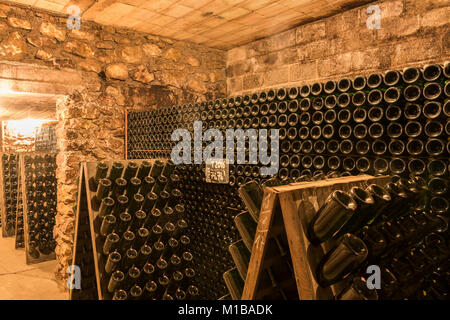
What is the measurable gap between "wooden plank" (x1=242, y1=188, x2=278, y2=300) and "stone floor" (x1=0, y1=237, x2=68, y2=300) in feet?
10.5

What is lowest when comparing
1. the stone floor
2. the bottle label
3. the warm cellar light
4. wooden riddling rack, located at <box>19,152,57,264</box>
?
the stone floor

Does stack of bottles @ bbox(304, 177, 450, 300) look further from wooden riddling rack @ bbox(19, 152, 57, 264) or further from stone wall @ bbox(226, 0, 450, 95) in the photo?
wooden riddling rack @ bbox(19, 152, 57, 264)

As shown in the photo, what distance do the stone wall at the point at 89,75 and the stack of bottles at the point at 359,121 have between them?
1.99 m

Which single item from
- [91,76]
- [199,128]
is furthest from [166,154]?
[91,76]

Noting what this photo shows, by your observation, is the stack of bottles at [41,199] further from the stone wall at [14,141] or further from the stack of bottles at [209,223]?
the stone wall at [14,141]

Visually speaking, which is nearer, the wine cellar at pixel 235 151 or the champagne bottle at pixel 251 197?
the wine cellar at pixel 235 151

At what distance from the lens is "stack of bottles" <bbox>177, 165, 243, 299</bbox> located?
350cm

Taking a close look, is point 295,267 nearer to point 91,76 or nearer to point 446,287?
point 446,287

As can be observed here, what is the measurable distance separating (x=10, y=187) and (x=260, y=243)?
7187 mm

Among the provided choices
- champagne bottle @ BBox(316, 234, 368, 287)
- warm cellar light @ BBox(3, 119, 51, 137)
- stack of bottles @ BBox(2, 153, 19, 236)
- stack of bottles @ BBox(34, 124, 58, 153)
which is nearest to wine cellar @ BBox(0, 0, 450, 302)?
champagne bottle @ BBox(316, 234, 368, 287)

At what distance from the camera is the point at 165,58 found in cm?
505

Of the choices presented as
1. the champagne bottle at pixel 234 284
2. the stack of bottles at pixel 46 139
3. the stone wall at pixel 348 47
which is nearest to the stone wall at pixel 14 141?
the stack of bottles at pixel 46 139

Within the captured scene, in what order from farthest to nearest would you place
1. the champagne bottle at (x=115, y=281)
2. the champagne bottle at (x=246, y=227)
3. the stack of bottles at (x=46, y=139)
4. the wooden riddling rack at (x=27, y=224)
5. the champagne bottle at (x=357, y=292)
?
the stack of bottles at (x=46, y=139)
the wooden riddling rack at (x=27, y=224)
the champagne bottle at (x=115, y=281)
the champagne bottle at (x=246, y=227)
the champagne bottle at (x=357, y=292)

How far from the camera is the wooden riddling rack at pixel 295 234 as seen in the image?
1325 mm
